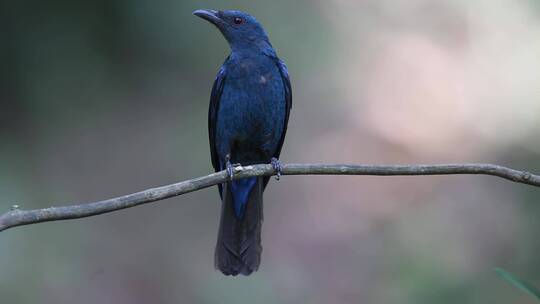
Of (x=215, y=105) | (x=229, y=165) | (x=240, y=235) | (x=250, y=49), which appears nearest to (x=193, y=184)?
(x=229, y=165)

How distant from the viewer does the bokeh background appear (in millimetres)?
6719

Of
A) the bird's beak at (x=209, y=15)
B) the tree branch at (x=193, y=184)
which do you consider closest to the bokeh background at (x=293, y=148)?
→ the bird's beak at (x=209, y=15)

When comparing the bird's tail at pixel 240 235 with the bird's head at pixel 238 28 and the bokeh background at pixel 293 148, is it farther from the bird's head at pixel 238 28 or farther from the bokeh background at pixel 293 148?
the bokeh background at pixel 293 148

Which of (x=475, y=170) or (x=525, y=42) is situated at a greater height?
(x=525, y=42)

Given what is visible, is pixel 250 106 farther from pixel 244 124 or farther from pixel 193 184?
pixel 193 184

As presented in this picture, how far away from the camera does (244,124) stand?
521cm

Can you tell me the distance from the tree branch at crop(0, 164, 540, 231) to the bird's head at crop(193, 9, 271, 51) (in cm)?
148

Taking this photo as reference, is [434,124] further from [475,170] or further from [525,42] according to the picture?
[475,170]

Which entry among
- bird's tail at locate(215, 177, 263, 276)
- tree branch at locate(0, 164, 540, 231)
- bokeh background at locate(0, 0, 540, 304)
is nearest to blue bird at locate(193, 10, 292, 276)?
bird's tail at locate(215, 177, 263, 276)

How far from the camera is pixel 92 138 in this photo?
26.2 feet

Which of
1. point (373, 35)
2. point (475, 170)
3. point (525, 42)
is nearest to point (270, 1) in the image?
point (373, 35)

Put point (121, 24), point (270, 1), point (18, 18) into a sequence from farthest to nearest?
point (270, 1), point (121, 24), point (18, 18)

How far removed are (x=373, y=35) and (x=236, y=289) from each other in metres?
3.10

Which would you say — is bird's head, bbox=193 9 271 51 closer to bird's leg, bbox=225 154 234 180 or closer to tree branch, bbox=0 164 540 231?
bird's leg, bbox=225 154 234 180
